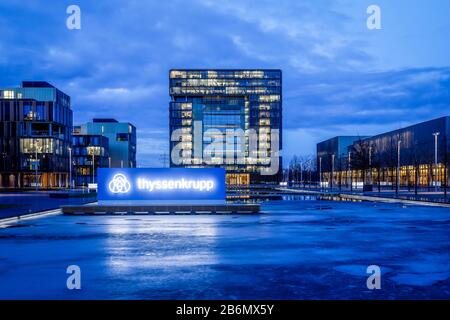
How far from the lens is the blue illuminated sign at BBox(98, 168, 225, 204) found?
34.4 metres

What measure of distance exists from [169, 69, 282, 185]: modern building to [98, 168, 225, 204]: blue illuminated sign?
468 ft

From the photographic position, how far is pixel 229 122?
177000 mm

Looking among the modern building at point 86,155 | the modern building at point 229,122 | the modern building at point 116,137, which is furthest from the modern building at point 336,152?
the modern building at point 86,155

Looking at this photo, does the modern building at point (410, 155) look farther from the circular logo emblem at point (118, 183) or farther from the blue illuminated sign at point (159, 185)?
the circular logo emblem at point (118, 183)

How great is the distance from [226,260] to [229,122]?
16431cm

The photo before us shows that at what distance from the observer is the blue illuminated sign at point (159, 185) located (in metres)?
34.4

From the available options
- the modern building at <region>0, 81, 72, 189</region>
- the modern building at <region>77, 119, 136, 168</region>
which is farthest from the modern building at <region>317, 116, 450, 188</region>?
the modern building at <region>77, 119, 136, 168</region>

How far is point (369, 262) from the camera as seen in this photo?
13203 millimetres

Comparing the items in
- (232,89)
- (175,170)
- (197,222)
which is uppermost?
(232,89)

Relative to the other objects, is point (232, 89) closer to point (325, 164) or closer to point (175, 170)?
point (325, 164)

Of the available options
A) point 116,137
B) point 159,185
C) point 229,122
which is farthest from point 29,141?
point 159,185
